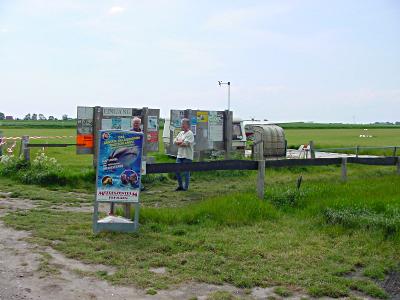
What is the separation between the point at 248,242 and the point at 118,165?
2196 mm

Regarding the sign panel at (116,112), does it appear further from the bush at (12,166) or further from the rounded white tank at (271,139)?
the rounded white tank at (271,139)

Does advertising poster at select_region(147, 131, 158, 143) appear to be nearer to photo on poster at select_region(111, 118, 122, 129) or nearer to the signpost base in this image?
photo on poster at select_region(111, 118, 122, 129)

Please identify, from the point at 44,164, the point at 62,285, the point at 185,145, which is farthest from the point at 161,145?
the point at 62,285

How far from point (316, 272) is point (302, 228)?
2107 mm

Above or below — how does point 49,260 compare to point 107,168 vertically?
below

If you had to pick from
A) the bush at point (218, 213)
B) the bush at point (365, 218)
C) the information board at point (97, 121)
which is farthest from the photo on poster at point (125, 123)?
the bush at point (365, 218)

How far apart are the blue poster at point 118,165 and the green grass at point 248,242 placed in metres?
0.62

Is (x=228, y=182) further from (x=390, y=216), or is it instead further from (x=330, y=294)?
(x=330, y=294)

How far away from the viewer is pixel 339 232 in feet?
24.1

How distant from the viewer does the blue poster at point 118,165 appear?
286 inches

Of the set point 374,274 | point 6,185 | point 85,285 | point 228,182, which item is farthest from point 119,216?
point 228,182

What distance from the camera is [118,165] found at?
734 centimetres

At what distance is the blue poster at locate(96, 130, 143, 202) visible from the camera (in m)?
7.25

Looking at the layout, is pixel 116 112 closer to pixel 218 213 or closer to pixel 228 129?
pixel 228 129
